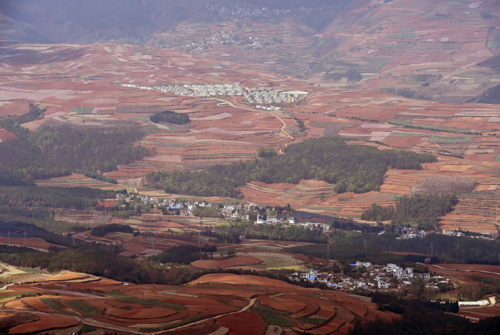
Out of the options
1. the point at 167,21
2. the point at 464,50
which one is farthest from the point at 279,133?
the point at 167,21

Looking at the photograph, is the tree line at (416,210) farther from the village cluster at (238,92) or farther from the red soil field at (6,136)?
the village cluster at (238,92)

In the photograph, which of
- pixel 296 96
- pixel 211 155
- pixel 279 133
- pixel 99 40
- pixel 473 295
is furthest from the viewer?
pixel 99 40

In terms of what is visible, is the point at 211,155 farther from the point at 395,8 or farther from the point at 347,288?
the point at 395,8

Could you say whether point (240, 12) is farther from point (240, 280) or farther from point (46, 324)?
point (46, 324)

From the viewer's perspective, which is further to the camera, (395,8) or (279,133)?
(395,8)

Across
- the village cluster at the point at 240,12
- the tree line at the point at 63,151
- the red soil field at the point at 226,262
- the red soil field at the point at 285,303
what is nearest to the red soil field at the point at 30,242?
the red soil field at the point at 226,262

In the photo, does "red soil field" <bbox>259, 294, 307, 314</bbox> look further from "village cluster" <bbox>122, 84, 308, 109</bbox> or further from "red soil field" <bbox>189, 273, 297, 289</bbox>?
"village cluster" <bbox>122, 84, 308, 109</bbox>

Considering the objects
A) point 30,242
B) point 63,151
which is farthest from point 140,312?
point 63,151

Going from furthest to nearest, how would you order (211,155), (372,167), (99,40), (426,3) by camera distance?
(99,40)
(426,3)
(211,155)
(372,167)
